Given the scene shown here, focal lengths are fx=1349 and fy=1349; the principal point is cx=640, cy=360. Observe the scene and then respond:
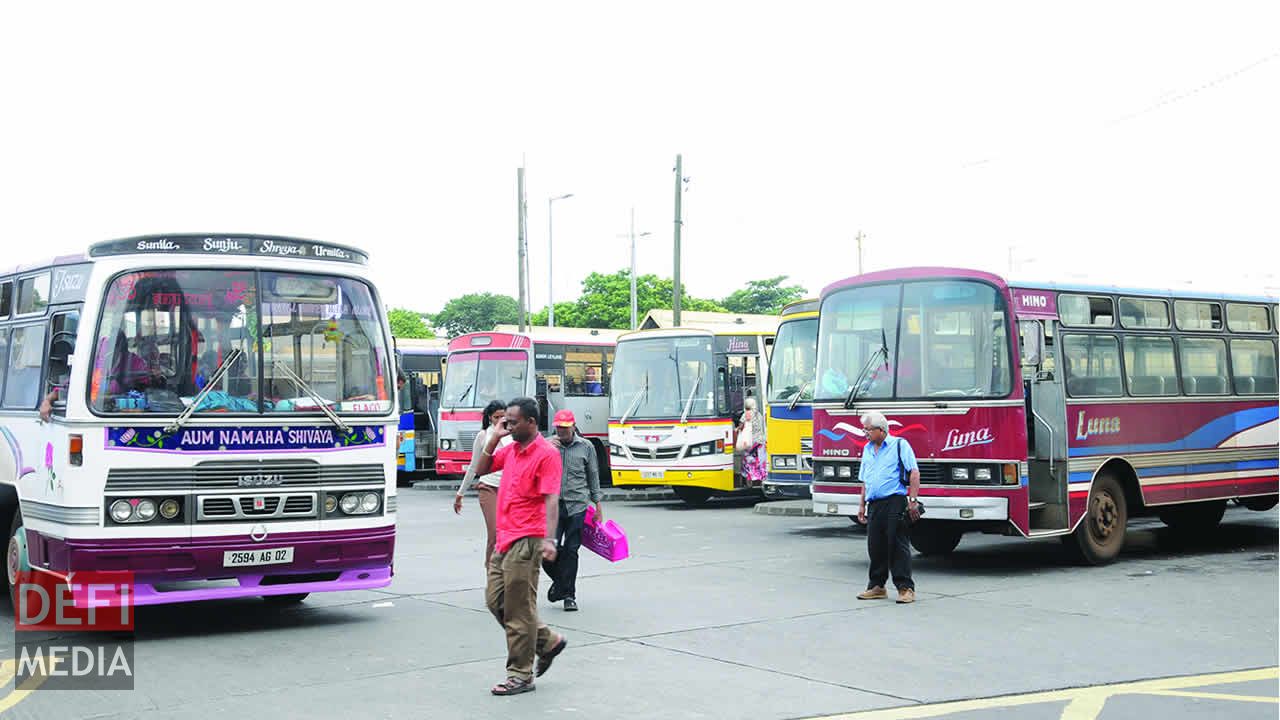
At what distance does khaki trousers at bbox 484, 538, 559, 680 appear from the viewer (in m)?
8.13

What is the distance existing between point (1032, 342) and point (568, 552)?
5247 mm

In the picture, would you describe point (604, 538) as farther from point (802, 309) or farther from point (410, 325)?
point (410, 325)

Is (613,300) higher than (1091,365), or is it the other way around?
(613,300)

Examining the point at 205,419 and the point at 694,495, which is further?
the point at 694,495

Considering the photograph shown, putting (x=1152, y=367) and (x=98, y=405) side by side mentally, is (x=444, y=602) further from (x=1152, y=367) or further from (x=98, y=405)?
(x=1152, y=367)

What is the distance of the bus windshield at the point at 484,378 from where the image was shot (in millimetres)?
27469

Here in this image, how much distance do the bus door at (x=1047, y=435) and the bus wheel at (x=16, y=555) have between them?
949cm

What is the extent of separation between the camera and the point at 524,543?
27.2 feet

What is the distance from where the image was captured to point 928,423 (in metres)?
13.8

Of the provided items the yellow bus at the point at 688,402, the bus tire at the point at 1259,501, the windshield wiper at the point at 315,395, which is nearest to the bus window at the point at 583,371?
the yellow bus at the point at 688,402

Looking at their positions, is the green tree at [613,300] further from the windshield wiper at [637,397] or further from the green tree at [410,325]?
the windshield wiper at [637,397]

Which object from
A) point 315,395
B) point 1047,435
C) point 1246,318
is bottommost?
point 1047,435

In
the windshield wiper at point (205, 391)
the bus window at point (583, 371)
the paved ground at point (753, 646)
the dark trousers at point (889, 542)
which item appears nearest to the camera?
the paved ground at point (753, 646)

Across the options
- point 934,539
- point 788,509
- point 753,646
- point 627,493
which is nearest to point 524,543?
point 753,646
